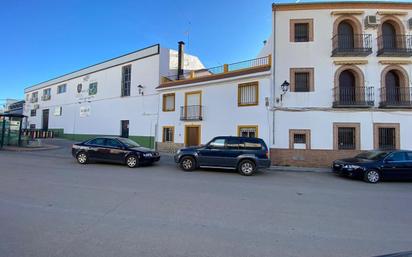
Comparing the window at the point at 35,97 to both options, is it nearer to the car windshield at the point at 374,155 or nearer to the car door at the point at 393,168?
the car windshield at the point at 374,155

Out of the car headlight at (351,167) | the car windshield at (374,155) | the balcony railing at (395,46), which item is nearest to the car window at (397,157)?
the car windshield at (374,155)

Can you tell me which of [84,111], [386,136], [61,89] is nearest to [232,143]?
[386,136]

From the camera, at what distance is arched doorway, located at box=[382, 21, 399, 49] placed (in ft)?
44.2

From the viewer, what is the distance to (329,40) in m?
13.3

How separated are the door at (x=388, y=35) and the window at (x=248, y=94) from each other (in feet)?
27.3

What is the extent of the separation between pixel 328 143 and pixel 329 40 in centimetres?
637

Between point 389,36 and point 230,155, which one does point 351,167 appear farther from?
point 389,36

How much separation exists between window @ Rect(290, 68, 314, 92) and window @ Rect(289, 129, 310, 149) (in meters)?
2.55

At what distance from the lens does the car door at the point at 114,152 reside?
1057 centimetres

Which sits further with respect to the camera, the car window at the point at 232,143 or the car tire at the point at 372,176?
the car window at the point at 232,143

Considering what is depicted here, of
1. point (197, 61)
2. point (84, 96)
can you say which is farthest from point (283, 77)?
point (84, 96)

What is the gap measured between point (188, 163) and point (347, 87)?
35.0 feet

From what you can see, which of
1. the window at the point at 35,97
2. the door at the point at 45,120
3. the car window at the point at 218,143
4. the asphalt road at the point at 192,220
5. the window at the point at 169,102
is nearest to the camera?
the asphalt road at the point at 192,220

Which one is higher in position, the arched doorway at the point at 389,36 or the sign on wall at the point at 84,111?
the arched doorway at the point at 389,36
